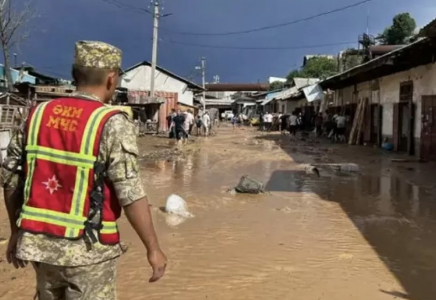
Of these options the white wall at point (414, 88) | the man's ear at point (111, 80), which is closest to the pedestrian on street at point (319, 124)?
the white wall at point (414, 88)

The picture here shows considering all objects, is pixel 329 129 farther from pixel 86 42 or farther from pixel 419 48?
pixel 86 42

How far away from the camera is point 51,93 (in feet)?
74.3

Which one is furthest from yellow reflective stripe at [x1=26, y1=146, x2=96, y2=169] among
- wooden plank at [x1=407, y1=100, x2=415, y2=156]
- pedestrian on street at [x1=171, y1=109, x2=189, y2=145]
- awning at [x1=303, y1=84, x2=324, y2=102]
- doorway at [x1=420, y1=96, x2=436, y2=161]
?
awning at [x1=303, y1=84, x2=324, y2=102]

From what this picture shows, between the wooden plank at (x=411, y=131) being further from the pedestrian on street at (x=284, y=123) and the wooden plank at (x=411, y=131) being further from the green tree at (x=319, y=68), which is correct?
the green tree at (x=319, y=68)

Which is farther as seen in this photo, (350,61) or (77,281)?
(350,61)

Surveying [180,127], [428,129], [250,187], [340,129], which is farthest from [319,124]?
[250,187]

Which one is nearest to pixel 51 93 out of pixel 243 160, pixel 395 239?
pixel 243 160

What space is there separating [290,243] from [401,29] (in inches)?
1895

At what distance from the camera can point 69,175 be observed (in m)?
2.32

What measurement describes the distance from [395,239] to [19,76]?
2860cm

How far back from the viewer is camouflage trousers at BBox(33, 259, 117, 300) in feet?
7.79

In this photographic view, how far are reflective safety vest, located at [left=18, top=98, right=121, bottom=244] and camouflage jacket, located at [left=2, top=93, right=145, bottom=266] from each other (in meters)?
0.03

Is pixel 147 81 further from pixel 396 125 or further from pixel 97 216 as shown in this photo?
pixel 97 216

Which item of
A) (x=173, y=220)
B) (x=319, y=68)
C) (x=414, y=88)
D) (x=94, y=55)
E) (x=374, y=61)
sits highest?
(x=319, y=68)
